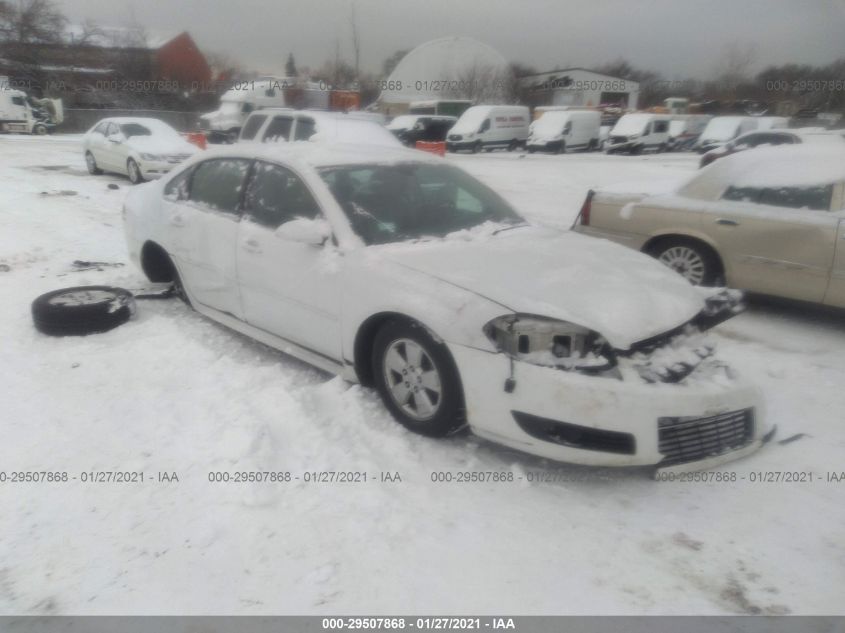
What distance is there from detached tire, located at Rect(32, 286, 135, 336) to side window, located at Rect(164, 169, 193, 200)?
890 mm

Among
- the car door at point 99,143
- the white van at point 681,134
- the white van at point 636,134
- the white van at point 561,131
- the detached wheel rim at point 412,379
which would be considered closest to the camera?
the detached wheel rim at point 412,379

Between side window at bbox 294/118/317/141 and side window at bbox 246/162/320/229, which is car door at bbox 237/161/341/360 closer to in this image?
side window at bbox 246/162/320/229

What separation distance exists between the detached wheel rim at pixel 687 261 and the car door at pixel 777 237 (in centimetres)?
22

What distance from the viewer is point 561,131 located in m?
26.4

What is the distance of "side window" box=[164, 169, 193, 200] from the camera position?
15.6 ft

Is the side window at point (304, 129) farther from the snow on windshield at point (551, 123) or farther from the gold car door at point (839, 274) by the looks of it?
the snow on windshield at point (551, 123)

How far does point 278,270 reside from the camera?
3.77 m

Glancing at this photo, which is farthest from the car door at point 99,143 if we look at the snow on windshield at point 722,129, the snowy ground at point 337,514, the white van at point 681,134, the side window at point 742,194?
the white van at point 681,134

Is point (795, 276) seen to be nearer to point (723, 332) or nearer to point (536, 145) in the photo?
point (723, 332)

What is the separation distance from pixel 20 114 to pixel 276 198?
3124cm

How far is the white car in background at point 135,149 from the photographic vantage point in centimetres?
1222

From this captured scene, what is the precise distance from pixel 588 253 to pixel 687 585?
1.81m

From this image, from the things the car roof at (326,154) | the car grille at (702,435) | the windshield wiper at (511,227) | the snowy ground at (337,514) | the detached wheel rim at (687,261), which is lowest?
the snowy ground at (337,514)

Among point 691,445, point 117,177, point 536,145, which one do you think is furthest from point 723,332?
point 536,145
